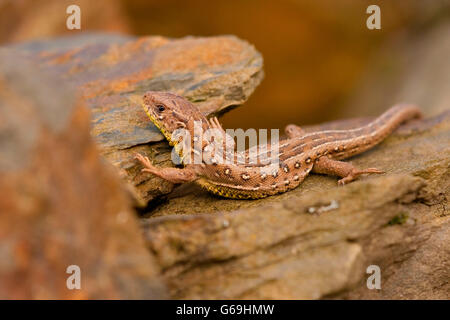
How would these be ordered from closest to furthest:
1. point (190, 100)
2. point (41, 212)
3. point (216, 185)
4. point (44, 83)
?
1. point (41, 212)
2. point (44, 83)
3. point (216, 185)
4. point (190, 100)

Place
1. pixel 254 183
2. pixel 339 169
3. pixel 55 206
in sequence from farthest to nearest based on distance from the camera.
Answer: pixel 339 169, pixel 254 183, pixel 55 206

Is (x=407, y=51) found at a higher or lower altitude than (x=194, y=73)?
higher

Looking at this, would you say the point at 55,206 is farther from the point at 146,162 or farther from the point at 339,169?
the point at 339,169

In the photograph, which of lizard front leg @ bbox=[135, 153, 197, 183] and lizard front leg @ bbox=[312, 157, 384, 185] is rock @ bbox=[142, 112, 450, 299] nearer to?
lizard front leg @ bbox=[312, 157, 384, 185]

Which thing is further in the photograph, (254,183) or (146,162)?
(254,183)

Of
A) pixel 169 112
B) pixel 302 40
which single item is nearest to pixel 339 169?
pixel 169 112

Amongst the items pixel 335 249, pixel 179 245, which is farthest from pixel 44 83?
pixel 335 249

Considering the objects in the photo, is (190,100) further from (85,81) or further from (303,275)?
(303,275)
